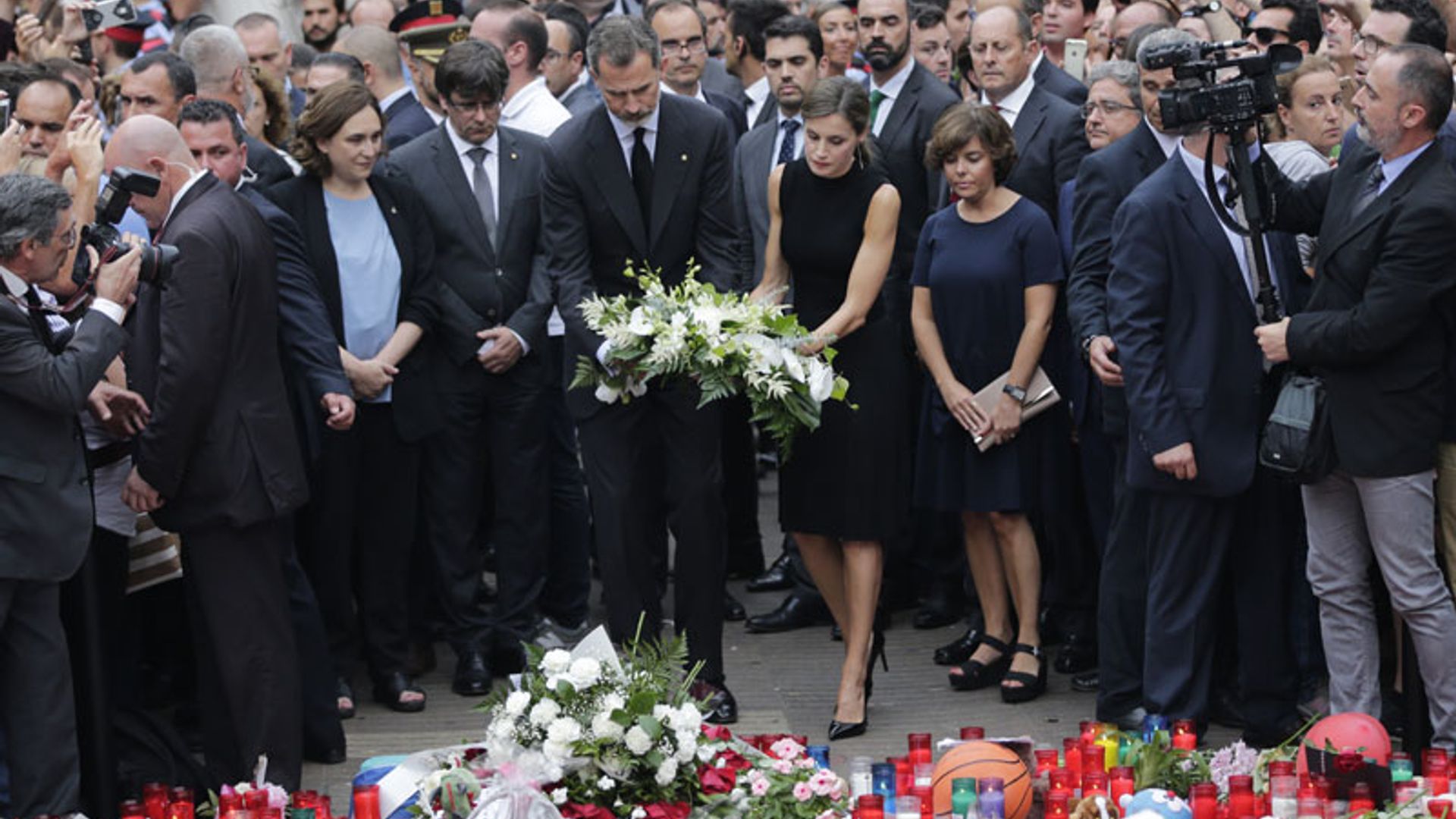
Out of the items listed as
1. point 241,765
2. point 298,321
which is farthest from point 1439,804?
point 298,321

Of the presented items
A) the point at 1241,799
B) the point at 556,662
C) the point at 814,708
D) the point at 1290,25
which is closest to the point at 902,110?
the point at 1290,25

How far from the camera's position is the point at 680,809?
20.3 feet

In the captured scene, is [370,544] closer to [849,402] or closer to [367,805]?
[849,402]

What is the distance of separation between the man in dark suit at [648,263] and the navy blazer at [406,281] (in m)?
0.76

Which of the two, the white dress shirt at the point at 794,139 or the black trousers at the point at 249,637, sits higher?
the white dress shirt at the point at 794,139

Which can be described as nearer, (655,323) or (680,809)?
(680,809)

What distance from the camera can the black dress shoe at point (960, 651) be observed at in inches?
374

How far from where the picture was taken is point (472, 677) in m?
9.35

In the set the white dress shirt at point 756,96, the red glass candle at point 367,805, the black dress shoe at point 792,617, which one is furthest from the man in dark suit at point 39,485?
the white dress shirt at point 756,96

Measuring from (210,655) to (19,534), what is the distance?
44.0 inches

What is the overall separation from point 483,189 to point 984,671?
3.14 m

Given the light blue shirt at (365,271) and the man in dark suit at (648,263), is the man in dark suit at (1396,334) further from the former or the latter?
the light blue shirt at (365,271)

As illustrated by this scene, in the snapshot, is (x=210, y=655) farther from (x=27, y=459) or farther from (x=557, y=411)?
(x=557, y=411)

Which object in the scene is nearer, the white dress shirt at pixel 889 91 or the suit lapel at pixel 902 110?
the suit lapel at pixel 902 110
